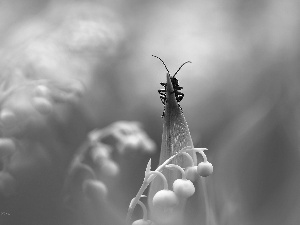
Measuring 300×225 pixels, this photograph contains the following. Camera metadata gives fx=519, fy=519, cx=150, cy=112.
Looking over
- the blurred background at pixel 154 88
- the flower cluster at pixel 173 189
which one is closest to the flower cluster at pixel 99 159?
the blurred background at pixel 154 88

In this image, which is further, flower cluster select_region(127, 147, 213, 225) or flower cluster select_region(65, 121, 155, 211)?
flower cluster select_region(65, 121, 155, 211)

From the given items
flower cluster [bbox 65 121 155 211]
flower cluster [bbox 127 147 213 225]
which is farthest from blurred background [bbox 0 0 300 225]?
flower cluster [bbox 127 147 213 225]

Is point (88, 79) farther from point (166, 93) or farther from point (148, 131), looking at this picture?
point (166, 93)

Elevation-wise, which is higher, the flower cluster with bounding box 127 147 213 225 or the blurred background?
the blurred background

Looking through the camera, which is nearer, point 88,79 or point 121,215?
point 121,215

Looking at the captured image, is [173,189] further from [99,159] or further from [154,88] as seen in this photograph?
[154,88]

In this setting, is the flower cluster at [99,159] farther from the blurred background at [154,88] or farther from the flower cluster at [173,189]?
the flower cluster at [173,189]

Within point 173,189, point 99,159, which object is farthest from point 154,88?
point 173,189

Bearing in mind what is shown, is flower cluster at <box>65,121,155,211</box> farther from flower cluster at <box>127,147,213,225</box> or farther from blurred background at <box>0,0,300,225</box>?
flower cluster at <box>127,147,213,225</box>

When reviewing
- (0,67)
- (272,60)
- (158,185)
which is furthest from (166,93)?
(272,60)
